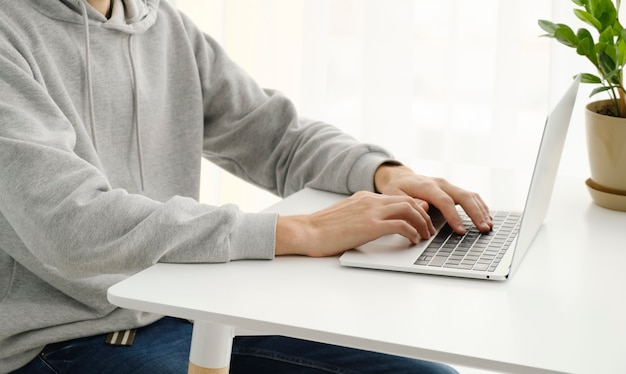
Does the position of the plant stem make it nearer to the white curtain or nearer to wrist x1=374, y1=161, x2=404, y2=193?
wrist x1=374, y1=161, x2=404, y2=193

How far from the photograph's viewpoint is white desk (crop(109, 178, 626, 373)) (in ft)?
2.63

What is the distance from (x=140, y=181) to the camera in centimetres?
136

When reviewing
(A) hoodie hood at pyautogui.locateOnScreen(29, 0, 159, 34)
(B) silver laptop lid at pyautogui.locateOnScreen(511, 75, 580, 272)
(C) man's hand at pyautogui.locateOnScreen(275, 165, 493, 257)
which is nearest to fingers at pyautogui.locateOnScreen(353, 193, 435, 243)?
(C) man's hand at pyautogui.locateOnScreen(275, 165, 493, 257)

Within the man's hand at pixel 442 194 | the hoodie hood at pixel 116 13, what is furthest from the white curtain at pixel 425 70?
the hoodie hood at pixel 116 13

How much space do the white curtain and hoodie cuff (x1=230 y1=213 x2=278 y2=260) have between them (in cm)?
96

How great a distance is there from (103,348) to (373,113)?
44.8 inches

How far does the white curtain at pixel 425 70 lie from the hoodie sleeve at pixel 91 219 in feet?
3.28

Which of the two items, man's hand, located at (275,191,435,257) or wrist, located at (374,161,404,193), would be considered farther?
wrist, located at (374,161,404,193)

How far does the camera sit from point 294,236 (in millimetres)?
1058

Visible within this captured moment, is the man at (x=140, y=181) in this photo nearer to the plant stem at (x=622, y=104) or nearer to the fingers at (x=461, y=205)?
the fingers at (x=461, y=205)

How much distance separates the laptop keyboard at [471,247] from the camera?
102 centimetres

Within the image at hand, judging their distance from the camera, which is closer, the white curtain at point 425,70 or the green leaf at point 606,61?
the green leaf at point 606,61

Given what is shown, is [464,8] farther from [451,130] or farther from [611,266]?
[611,266]

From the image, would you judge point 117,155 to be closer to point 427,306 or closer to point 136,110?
point 136,110
